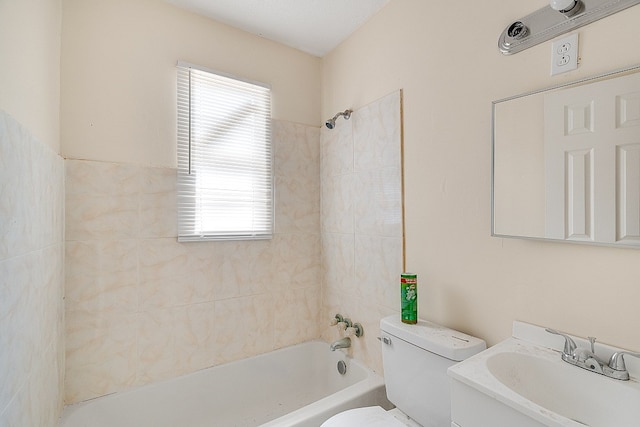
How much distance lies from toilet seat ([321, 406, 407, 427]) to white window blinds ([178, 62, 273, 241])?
113 centimetres

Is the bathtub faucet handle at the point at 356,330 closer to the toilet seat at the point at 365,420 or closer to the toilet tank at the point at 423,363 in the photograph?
the toilet tank at the point at 423,363

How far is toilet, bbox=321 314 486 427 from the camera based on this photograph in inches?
46.8

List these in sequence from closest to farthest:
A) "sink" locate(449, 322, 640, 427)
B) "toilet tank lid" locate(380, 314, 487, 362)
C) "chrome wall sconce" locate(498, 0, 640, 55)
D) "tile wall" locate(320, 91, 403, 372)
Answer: "sink" locate(449, 322, 640, 427) → "chrome wall sconce" locate(498, 0, 640, 55) → "toilet tank lid" locate(380, 314, 487, 362) → "tile wall" locate(320, 91, 403, 372)

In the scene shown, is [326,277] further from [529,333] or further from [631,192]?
[631,192]

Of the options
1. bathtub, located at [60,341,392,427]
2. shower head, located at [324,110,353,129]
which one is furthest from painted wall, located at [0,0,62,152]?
shower head, located at [324,110,353,129]

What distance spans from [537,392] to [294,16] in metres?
2.09

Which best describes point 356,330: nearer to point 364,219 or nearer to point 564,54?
point 364,219

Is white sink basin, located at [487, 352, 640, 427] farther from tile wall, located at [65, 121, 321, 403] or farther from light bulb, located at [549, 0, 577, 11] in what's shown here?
tile wall, located at [65, 121, 321, 403]

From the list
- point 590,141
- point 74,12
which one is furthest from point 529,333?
point 74,12

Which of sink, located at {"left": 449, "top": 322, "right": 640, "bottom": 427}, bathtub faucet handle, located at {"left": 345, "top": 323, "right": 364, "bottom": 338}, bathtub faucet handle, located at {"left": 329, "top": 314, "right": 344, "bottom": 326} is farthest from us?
bathtub faucet handle, located at {"left": 329, "top": 314, "right": 344, "bottom": 326}

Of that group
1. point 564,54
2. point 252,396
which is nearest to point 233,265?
point 252,396

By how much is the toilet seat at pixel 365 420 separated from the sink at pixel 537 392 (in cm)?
39

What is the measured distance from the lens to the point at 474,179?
4.25 ft

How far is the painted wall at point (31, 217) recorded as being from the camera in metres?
0.84
